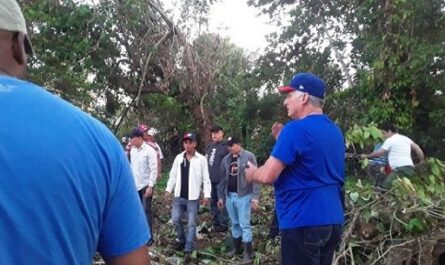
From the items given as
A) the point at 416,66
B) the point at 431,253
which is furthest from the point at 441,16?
the point at 431,253

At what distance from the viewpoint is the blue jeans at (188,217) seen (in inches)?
316

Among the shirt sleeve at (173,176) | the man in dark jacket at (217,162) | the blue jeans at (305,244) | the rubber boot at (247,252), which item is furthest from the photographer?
the man in dark jacket at (217,162)

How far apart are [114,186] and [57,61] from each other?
13.0m

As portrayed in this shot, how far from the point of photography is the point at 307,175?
134 inches

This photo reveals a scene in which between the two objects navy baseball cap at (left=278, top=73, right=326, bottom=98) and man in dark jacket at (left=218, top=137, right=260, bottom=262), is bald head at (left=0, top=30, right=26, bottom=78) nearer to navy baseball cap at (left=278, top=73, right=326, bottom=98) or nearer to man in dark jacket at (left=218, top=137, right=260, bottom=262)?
navy baseball cap at (left=278, top=73, right=326, bottom=98)

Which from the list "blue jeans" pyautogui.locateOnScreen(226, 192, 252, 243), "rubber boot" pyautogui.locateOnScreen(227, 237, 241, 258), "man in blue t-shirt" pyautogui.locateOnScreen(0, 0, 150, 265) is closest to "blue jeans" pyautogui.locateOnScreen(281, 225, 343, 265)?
"man in blue t-shirt" pyautogui.locateOnScreen(0, 0, 150, 265)

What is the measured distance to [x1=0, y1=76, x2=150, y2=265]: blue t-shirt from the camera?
110cm

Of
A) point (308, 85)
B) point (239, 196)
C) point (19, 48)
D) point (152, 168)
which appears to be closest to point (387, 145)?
point (239, 196)

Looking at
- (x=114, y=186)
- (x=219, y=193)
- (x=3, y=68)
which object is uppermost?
(x=3, y=68)

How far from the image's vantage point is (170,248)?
27.6 feet

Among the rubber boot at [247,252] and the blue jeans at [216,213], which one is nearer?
the rubber boot at [247,252]

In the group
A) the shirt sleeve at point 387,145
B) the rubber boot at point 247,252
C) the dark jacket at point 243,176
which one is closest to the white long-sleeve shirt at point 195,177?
the dark jacket at point 243,176

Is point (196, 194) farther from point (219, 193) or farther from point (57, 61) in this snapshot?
point (57, 61)

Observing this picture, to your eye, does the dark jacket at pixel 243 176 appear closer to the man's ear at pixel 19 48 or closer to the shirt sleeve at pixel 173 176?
the shirt sleeve at pixel 173 176
